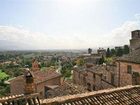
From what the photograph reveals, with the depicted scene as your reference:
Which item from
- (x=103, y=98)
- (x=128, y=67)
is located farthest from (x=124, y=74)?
(x=103, y=98)

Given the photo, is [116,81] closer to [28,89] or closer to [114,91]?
[114,91]

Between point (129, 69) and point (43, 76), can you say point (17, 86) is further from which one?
point (129, 69)

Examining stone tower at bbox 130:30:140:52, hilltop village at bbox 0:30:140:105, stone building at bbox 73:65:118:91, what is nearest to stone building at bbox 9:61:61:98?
hilltop village at bbox 0:30:140:105

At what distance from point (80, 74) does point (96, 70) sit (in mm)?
7242

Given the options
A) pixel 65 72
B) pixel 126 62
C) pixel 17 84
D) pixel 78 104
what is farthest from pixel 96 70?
pixel 65 72

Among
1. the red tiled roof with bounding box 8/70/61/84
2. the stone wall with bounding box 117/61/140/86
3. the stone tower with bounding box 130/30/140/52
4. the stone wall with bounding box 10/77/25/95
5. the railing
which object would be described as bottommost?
the stone wall with bounding box 10/77/25/95

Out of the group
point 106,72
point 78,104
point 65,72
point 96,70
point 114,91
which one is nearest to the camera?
point 78,104

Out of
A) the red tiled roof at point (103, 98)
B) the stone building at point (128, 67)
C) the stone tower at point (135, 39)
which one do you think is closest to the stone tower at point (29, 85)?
the red tiled roof at point (103, 98)

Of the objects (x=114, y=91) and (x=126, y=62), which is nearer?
(x=114, y=91)

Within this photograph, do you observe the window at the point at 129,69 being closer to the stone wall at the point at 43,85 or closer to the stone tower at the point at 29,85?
the stone wall at the point at 43,85

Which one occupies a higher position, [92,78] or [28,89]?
[28,89]

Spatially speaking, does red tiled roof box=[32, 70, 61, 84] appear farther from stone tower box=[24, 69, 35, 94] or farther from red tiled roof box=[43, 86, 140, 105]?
stone tower box=[24, 69, 35, 94]

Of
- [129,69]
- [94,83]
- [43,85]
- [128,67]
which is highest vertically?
[128,67]

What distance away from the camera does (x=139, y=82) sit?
1455 centimetres
